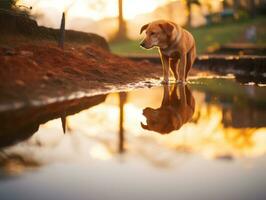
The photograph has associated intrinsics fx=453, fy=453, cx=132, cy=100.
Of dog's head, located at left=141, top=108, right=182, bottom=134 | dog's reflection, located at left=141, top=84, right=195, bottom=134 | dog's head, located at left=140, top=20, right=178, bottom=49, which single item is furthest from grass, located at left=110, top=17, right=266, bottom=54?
dog's head, located at left=141, top=108, right=182, bottom=134

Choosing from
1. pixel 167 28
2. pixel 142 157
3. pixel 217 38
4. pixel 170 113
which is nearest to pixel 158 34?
pixel 167 28


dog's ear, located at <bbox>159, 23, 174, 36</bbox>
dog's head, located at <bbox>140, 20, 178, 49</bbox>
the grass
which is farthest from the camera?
the grass

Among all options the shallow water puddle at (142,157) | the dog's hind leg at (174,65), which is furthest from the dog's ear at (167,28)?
the shallow water puddle at (142,157)

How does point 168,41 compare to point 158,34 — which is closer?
point 158,34

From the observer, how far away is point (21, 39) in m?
12.6

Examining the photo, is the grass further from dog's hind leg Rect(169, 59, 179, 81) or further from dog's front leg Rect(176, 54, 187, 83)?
dog's front leg Rect(176, 54, 187, 83)

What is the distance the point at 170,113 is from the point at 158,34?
457 centimetres

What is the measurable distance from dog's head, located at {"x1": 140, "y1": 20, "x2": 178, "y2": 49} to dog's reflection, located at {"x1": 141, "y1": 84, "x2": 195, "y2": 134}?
2.11m

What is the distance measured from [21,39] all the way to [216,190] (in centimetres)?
1037

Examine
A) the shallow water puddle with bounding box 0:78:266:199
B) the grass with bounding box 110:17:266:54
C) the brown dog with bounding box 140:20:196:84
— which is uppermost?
the grass with bounding box 110:17:266:54

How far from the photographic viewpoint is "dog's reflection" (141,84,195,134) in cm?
578

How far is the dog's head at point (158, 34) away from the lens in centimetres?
1092

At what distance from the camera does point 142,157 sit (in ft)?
13.5

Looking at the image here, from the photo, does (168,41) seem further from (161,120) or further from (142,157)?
(142,157)
